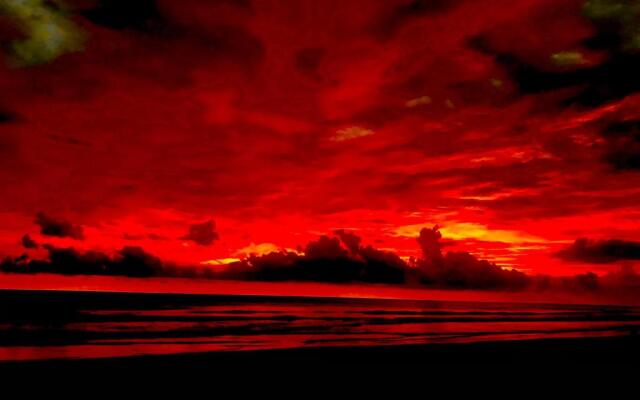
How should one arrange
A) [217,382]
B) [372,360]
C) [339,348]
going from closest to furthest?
[217,382] → [372,360] → [339,348]

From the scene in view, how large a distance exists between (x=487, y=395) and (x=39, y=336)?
26218 mm

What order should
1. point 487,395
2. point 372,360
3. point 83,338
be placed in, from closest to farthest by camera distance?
point 487,395
point 372,360
point 83,338

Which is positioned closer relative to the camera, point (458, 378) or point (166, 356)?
point (458, 378)

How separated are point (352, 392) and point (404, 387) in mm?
1323

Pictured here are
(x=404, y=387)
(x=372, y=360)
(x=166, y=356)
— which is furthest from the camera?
(x=166, y=356)

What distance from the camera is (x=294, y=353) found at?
2119cm

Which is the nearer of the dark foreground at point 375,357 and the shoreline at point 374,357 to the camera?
the dark foreground at point 375,357

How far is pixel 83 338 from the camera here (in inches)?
1120

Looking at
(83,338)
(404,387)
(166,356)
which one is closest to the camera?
(404,387)

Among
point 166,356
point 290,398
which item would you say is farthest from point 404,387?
point 166,356

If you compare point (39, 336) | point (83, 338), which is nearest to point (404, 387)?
point (83, 338)

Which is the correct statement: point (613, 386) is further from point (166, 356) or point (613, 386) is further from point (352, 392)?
point (166, 356)

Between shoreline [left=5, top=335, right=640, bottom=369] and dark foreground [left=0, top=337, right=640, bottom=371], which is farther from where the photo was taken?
shoreline [left=5, top=335, right=640, bottom=369]

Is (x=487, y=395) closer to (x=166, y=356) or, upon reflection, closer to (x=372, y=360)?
(x=372, y=360)
